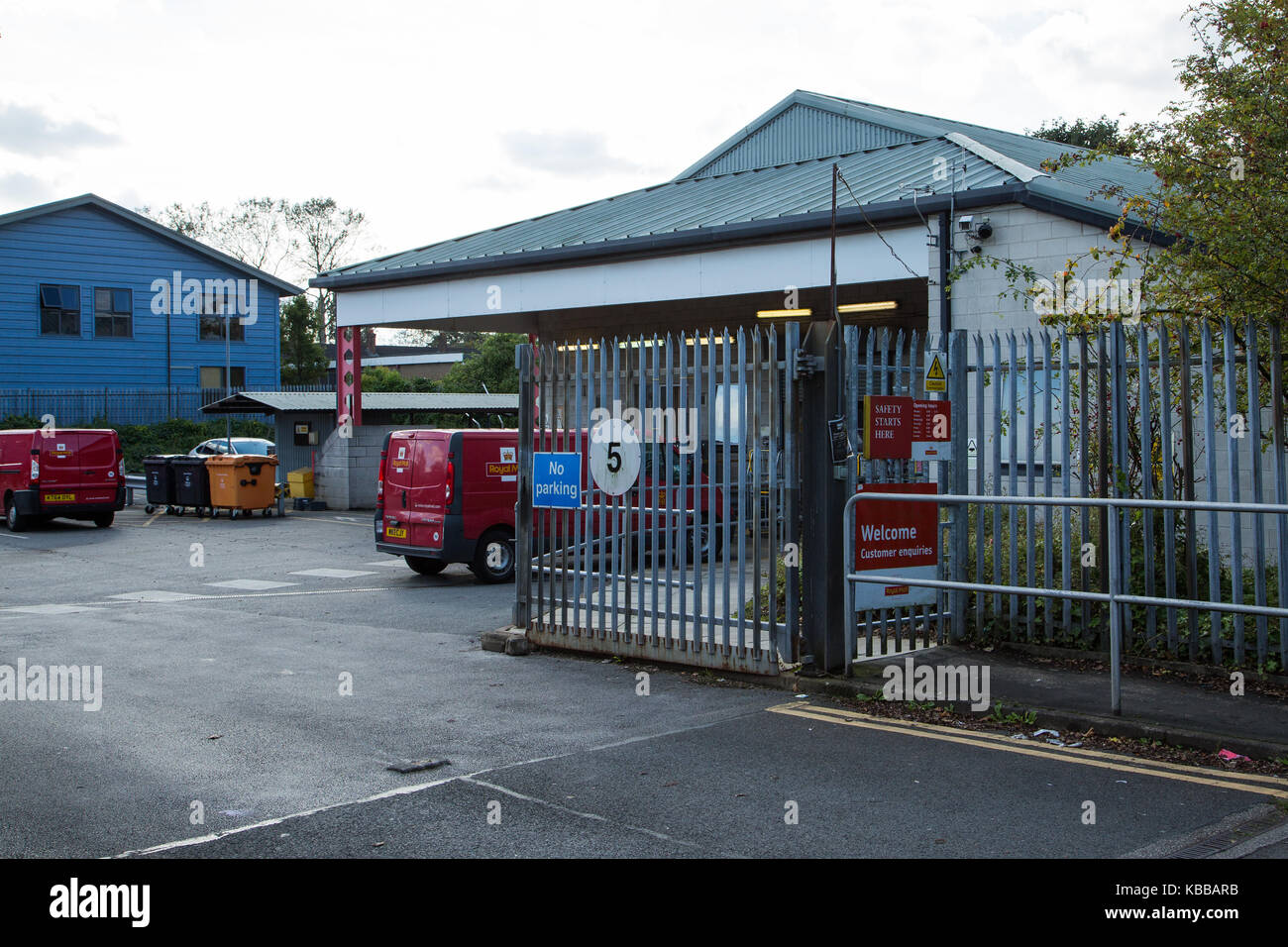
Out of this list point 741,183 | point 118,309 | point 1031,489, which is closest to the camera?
point 1031,489

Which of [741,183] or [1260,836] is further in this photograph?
[741,183]

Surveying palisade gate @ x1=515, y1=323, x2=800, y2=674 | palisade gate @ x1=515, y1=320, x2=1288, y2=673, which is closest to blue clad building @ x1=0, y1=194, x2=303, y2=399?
palisade gate @ x1=515, y1=323, x2=800, y2=674

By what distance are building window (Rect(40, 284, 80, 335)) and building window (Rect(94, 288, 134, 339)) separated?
603mm

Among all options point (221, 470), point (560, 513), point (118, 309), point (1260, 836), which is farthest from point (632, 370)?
point (118, 309)

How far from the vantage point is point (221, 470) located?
2519cm

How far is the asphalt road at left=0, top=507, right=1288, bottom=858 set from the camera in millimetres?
5289

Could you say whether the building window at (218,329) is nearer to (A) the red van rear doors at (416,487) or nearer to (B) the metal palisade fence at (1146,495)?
(A) the red van rear doors at (416,487)

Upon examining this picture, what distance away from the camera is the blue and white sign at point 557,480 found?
962 cm

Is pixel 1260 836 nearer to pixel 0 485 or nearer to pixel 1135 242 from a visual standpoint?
pixel 1135 242

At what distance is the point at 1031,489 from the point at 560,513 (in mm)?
3641

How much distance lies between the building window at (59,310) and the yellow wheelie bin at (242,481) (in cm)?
1343

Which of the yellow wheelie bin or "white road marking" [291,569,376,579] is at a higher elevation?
the yellow wheelie bin

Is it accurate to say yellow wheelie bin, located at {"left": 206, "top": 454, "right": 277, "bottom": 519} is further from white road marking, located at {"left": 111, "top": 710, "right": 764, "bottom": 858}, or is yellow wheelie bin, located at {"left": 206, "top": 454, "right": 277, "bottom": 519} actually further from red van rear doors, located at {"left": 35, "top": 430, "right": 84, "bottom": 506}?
white road marking, located at {"left": 111, "top": 710, "right": 764, "bottom": 858}

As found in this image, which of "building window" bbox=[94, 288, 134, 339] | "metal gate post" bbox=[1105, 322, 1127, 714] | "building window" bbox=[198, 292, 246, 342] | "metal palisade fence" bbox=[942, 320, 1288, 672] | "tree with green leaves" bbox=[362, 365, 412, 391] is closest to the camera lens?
"metal gate post" bbox=[1105, 322, 1127, 714]
